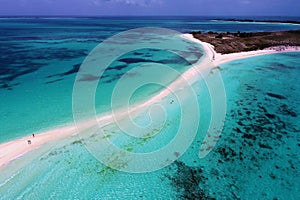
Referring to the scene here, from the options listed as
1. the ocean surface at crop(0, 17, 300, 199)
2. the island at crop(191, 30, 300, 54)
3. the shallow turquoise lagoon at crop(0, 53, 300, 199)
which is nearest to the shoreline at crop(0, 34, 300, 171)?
the ocean surface at crop(0, 17, 300, 199)

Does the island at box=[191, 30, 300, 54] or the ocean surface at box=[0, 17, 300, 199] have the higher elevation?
the island at box=[191, 30, 300, 54]

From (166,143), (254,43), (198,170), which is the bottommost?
(198,170)

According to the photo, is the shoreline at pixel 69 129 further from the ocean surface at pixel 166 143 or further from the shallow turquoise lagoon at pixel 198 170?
the shallow turquoise lagoon at pixel 198 170

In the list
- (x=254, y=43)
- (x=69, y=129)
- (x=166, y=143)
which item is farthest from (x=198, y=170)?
(x=254, y=43)

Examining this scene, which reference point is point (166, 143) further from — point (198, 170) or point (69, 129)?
point (69, 129)

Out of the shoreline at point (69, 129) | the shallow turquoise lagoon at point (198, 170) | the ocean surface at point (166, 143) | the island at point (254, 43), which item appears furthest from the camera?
the island at point (254, 43)

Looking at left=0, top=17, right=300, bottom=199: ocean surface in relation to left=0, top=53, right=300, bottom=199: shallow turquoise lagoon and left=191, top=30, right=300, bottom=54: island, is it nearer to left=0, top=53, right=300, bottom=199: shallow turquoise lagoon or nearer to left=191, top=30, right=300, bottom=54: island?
left=0, top=53, right=300, bottom=199: shallow turquoise lagoon

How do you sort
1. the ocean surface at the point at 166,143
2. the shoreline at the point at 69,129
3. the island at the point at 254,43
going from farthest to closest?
the island at the point at 254,43
the shoreline at the point at 69,129
the ocean surface at the point at 166,143

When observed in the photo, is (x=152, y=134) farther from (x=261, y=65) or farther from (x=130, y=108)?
(x=261, y=65)

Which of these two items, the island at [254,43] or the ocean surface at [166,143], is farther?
the island at [254,43]

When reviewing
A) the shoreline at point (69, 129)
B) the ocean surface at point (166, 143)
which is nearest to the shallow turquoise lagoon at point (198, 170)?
the ocean surface at point (166, 143)

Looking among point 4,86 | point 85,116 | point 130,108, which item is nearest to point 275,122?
point 130,108

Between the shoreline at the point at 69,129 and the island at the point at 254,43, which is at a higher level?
the island at the point at 254,43

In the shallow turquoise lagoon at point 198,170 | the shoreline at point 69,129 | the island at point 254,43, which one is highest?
the island at point 254,43
